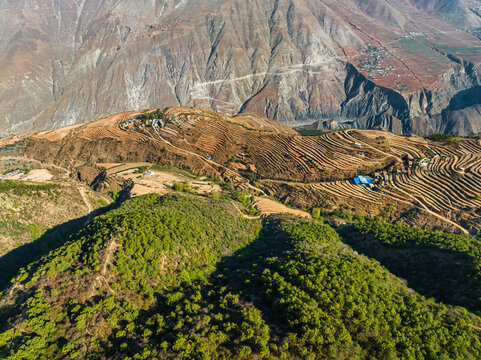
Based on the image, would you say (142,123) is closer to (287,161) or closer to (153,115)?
(153,115)

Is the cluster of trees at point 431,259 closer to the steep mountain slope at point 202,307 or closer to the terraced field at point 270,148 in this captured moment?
the steep mountain slope at point 202,307

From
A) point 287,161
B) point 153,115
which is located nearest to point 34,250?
point 153,115

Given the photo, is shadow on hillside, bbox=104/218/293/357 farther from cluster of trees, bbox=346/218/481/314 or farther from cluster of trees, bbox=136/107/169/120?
cluster of trees, bbox=136/107/169/120

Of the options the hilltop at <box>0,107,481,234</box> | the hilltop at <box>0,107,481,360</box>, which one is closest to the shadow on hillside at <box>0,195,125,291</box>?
the hilltop at <box>0,107,481,360</box>

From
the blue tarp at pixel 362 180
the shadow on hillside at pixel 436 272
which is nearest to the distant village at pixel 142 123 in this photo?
the blue tarp at pixel 362 180

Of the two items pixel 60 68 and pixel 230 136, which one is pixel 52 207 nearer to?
pixel 230 136

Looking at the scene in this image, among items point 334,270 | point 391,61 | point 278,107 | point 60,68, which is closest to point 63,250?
point 334,270
